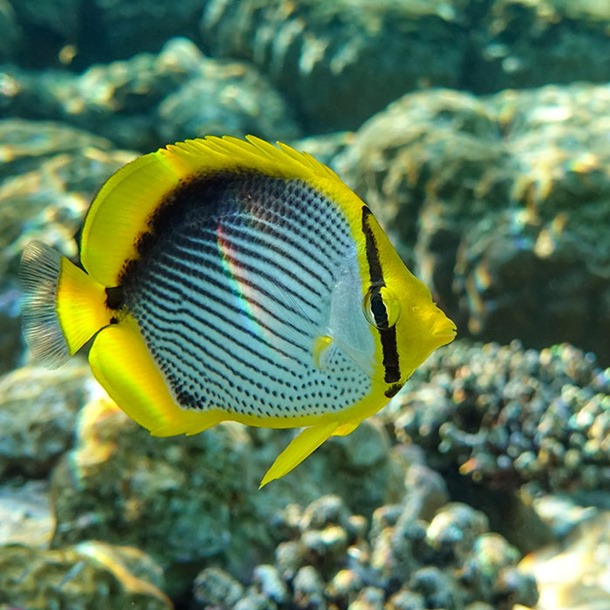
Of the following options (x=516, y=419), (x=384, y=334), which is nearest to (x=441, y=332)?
(x=384, y=334)

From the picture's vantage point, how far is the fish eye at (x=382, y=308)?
1.01 metres

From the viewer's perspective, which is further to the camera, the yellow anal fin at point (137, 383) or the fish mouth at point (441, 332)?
the yellow anal fin at point (137, 383)

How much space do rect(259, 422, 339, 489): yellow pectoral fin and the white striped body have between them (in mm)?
39

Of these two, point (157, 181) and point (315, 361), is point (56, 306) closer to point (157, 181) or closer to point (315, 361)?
point (157, 181)

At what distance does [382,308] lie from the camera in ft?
3.33

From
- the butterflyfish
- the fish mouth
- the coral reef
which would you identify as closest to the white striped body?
the butterflyfish

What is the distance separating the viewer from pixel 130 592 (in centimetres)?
202

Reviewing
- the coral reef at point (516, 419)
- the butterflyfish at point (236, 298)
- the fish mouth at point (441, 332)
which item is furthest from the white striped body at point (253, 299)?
the coral reef at point (516, 419)

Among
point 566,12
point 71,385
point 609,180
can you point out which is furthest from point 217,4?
point 71,385

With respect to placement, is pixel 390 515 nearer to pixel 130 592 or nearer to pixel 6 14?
pixel 130 592

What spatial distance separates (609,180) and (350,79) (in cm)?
561

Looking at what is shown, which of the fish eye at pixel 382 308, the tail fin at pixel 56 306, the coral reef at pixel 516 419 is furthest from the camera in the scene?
the coral reef at pixel 516 419

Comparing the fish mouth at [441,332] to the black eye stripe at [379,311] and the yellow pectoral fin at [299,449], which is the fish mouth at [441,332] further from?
the yellow pectoral fin at [299,449]

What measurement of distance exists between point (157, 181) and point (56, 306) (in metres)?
→ 0.30
